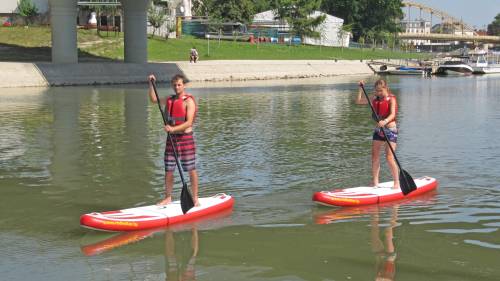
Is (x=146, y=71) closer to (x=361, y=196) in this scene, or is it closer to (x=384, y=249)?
(x=361, y=196)

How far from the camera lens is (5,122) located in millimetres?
22344

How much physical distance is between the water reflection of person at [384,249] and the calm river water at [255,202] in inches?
0.9

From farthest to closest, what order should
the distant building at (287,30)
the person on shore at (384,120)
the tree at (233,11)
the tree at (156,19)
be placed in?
the distant building at (287,30) → the tree at (233,11) → the tree at (156,19) → the person on shore at (384,120)

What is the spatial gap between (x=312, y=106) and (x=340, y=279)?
22813mm

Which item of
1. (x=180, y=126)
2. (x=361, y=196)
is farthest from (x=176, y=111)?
(x=361, y=196)

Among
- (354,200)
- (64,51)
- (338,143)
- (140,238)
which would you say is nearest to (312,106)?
(338,143)

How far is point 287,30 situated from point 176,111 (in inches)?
3764

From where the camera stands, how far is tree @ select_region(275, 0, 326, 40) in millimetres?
99188

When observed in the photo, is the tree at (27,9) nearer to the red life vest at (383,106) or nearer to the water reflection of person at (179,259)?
the red life vest at (383,106)

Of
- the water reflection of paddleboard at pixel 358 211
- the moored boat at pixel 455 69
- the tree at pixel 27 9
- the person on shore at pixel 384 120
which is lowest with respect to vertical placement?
the water reflection of paddleboard at pixel 358 211

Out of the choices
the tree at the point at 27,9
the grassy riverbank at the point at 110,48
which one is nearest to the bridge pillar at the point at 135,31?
the grassy riverbank at the point at 110,48

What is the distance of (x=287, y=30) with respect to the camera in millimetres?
103500

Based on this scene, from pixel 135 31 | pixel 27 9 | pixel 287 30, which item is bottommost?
pixel 135 31

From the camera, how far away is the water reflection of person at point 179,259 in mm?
7617
